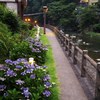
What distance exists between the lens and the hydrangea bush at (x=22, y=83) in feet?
19.1

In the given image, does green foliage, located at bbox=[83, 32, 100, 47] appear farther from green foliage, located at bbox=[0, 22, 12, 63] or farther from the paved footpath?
green foliage, located at bbox=[0, 22, 12, 63]

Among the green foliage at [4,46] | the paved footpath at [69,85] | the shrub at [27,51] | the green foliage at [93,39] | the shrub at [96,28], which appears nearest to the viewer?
the paved footpath at [69,85]

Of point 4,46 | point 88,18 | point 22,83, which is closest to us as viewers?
point 22,83

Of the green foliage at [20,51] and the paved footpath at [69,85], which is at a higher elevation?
the green foliage at [20,51]

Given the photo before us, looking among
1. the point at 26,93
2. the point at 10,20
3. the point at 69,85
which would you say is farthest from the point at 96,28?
the point at 26,93

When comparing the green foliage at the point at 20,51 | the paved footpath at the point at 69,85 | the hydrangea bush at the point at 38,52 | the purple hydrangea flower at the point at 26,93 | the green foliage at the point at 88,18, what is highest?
the purple hydrangea flower at the point at 26,93

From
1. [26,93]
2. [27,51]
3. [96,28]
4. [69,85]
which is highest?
[26,93]

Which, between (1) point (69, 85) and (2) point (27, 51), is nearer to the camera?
(1) point (69, 85)

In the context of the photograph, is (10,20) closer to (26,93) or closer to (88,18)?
(26,93)

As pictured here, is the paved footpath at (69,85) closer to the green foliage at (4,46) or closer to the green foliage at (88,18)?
the green foliage at (4,46)

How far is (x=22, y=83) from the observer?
6016 millimetres

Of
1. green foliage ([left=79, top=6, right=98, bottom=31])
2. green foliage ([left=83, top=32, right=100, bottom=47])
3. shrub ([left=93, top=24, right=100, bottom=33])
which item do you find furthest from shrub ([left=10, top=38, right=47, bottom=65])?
green foliage ([left=79, top=6, right=98, bottom=31])

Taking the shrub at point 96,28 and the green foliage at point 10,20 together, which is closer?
the green foliage at point 10,20

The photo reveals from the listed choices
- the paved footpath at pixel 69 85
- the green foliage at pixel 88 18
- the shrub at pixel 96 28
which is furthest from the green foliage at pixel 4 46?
the green foliage at pixel 88 18
